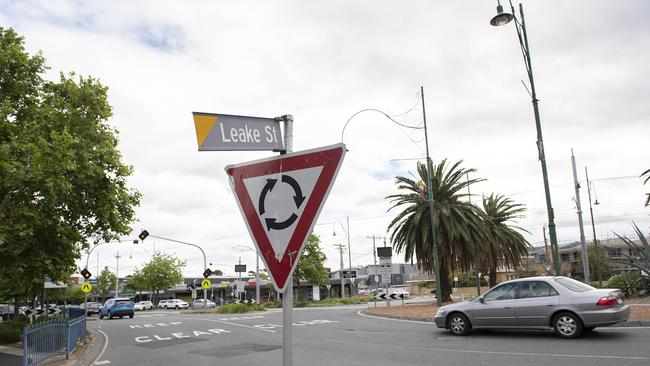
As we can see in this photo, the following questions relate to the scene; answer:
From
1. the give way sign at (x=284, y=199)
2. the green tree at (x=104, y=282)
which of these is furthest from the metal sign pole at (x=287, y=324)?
the green tree at (x=104, y=282)

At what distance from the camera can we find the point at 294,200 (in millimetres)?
3070

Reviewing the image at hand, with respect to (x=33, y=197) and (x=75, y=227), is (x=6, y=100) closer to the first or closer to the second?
(x=33, y=197)

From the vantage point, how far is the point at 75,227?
1577cm

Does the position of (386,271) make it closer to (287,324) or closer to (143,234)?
(143,234)

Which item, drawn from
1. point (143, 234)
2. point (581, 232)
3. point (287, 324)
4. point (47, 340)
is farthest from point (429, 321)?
point (143, 234)

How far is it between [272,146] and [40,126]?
11648mm

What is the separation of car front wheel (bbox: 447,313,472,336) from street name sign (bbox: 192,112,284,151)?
11.2 m

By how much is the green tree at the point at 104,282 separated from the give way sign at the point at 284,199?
311 ft

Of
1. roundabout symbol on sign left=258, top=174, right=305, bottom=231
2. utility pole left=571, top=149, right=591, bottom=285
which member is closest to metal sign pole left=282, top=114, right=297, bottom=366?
roundabout symbol on sign left=258, top=174, right=305, bottom=231

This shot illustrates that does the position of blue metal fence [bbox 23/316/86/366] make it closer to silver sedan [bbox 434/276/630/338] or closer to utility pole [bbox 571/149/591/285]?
silver sedan [bbox 434/276/630/338]

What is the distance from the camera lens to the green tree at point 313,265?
46500 millimetres

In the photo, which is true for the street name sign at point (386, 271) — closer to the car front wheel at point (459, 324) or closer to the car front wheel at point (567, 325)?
the car front wheel at point (459, 324)

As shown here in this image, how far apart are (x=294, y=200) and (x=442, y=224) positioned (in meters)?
25.7

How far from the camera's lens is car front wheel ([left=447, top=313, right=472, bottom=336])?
42.6ft
